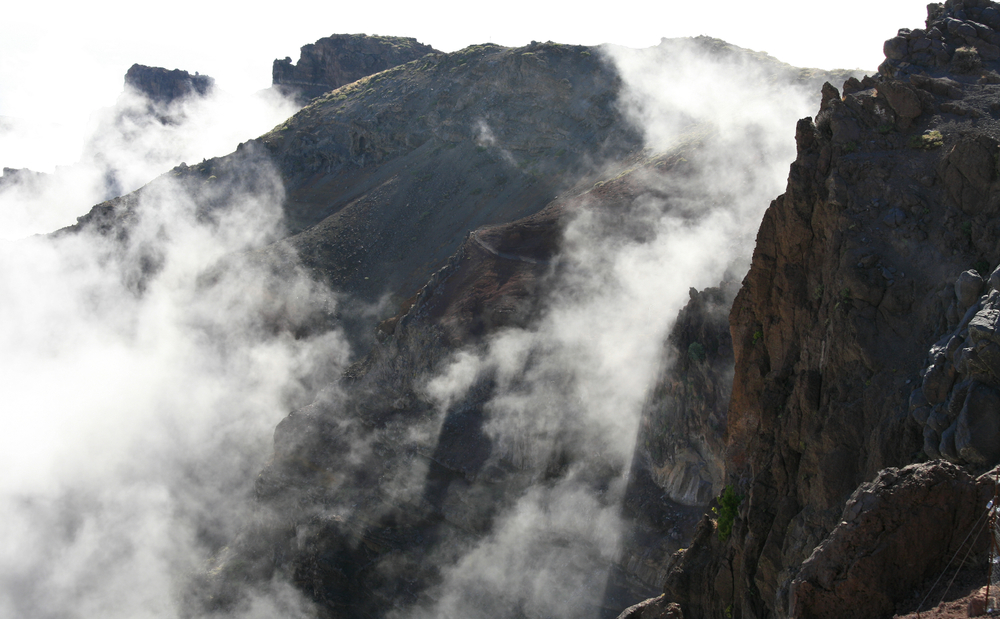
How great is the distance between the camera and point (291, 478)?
4088cm

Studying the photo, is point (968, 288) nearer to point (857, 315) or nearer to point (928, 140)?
point (857, 315)

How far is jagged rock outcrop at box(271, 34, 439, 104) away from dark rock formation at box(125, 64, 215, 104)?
1951 inches

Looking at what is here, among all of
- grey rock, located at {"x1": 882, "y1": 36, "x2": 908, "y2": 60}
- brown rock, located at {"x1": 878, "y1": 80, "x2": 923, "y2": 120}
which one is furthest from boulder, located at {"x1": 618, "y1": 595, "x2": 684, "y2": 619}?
grey rock, located at {"x1": 882, "y1": 36, "x2": 908, "y2": 60}

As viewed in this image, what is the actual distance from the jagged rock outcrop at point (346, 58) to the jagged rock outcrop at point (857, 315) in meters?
105

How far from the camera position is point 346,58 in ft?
381

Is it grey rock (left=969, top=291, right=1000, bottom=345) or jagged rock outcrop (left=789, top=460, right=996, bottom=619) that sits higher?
grey rock (left=969, top=291, right=1000, bottom=345)

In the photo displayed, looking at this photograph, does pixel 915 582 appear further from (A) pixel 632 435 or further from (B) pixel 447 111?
Result: (B) pixel 447 111

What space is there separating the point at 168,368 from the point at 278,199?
70.6 ft

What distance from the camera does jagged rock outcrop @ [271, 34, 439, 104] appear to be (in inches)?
4520

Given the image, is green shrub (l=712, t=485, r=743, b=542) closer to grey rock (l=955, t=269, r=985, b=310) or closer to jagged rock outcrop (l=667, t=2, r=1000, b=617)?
jagged rock outcrop (l=667, t=2, r=1000, b=617)

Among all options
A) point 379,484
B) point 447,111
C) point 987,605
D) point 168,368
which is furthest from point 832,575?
point 447,111

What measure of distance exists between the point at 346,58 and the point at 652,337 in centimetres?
9422

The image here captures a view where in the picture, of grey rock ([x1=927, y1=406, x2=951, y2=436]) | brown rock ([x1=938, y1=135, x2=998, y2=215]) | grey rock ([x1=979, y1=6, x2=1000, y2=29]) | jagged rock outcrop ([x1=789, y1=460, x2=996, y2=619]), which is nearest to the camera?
jagged rock outcrop ([x1=789, y1=460, x2=996, y2=619])

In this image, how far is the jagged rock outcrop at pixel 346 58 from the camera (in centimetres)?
11481
